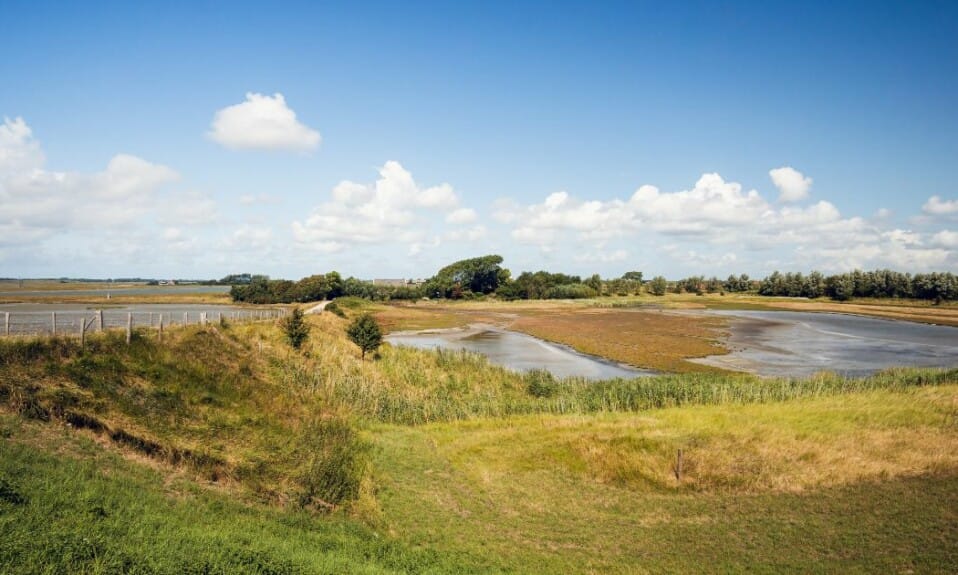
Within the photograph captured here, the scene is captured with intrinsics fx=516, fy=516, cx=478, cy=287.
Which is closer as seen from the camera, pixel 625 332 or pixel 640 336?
pixel 640 336

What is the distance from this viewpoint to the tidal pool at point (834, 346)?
5025 centimetres

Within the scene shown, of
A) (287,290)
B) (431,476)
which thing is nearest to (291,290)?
(287,290)

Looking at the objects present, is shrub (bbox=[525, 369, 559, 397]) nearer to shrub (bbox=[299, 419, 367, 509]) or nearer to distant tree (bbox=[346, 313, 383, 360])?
distant tree (bbox=[346, 313, 383, 360])

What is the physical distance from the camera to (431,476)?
827 inches

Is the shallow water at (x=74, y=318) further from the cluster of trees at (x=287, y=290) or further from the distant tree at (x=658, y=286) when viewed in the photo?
the distant tree at (x=658, y=286)

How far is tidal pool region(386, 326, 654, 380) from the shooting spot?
49.0 meters

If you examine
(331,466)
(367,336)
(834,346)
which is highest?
(367,336)

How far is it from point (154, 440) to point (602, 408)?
2354 cm

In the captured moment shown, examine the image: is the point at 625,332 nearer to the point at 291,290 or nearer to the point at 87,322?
the point at 87,322

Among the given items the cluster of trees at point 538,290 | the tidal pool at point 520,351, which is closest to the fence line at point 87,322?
the tidal pool at point 520,351

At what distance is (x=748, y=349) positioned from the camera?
205ft

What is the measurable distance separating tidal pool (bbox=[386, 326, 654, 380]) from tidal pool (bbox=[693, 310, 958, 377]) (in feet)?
37.5

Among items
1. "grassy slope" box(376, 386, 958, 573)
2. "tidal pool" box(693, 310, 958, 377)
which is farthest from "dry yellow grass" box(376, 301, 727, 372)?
"grassy slope" box(376, 386, 958, 573)

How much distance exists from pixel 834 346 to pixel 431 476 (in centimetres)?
6349
